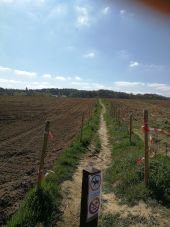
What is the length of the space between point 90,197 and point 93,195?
5cm

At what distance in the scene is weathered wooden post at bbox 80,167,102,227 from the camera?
119 inches

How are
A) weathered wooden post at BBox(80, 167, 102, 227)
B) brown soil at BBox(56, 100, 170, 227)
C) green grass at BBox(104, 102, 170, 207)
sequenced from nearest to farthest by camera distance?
weathered wooden post at BBox(80, 167, 102, 227), brown soil at BBox(56, 100, 170, 227), green grass at BBox(104, 102, 170, 207)

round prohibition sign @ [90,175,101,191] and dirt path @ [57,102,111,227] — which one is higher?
round prohibition sign @ [90,175,101,191]

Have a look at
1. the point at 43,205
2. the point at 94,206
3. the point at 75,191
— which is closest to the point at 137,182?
the point at 75,191

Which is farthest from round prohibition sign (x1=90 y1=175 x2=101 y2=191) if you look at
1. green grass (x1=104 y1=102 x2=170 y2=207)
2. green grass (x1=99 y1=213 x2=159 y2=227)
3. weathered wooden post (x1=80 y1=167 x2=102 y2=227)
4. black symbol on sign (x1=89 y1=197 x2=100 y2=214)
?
green grass (x1=104 y1=102 x2=170 y2=207)

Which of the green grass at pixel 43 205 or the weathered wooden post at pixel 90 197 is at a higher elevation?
the weathered wooden post at pixel 90 197

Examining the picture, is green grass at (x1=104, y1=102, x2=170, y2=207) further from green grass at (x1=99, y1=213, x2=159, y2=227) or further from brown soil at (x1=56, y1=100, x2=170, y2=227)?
green grass at (x1=99, y1=213, x2=159, y2=227)

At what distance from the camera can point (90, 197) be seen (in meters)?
3.02

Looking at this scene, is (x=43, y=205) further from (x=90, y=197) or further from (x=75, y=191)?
(x=90, y=197)

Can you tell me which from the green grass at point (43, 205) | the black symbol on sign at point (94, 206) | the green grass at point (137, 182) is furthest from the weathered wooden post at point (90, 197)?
the green grass at point (137, 182)

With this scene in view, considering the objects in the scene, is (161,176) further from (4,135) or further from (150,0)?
(4,135)

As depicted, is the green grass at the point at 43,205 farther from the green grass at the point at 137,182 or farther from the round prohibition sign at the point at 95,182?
the round prohibition sign at the point at 95,182

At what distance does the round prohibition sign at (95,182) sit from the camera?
3.07 m

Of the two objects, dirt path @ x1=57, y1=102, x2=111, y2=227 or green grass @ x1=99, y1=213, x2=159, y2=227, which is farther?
dirt path @ x1=57, y1=102, x2=111, y2=227
